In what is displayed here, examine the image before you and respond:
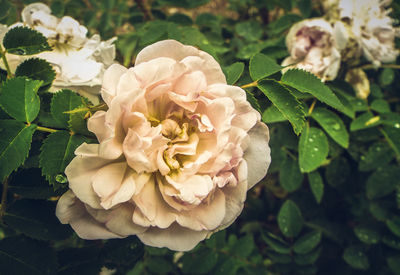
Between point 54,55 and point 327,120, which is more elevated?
point 54,55

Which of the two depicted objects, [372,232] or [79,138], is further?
[372,232]

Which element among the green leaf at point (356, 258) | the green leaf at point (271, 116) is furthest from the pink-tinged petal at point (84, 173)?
the green leaf at point (356, 258)

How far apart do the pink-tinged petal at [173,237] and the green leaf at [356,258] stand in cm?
81

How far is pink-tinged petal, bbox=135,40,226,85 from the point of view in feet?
1.87

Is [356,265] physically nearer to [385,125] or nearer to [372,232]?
[372,232]

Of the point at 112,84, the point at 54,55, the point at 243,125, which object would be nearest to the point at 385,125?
the point at 243,125

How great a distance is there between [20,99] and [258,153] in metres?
0.47

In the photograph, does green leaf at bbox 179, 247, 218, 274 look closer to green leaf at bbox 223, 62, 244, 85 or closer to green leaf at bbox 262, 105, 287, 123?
green leaf at bbox 262, 105, 287, 123

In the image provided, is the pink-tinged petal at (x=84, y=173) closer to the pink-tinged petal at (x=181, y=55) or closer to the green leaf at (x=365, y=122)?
the pink-tinged petal at (x=181, y=55)

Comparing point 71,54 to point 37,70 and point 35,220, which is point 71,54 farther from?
point 35,220

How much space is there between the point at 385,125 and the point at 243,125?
0.68 meters

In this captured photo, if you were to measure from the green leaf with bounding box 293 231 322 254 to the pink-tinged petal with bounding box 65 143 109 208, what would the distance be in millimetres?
822

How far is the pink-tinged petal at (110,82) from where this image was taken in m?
0.52

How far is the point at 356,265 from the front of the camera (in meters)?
1.12
